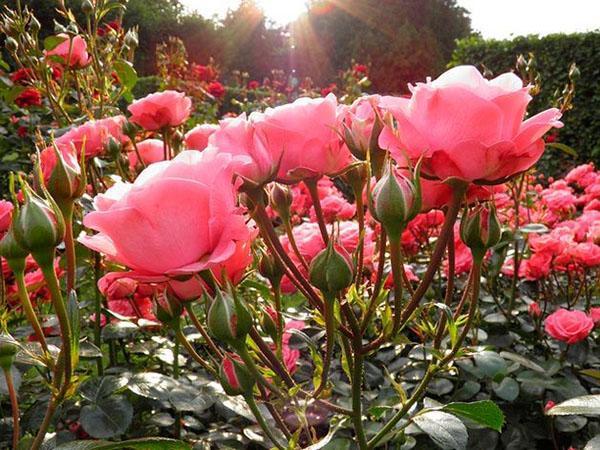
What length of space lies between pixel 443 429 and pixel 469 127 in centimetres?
43

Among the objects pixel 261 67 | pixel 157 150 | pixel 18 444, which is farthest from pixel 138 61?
pixel 18 444

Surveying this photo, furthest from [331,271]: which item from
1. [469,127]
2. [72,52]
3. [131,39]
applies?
[131,39]

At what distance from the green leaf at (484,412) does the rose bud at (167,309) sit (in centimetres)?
35

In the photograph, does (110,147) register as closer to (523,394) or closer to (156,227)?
(156,227)

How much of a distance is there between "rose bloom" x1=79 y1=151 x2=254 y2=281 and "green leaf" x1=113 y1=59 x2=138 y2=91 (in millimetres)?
1459

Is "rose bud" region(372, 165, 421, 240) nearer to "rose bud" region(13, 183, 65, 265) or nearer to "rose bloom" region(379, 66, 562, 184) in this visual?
"rose bloom" region(379, 66, 562, 184)

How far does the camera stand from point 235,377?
25.3 inches

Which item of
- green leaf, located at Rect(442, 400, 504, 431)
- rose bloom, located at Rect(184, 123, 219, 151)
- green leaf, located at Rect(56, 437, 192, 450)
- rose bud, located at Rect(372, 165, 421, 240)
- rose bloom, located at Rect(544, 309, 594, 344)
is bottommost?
rose bloom, located at Rect(544, 309, 594, 344)

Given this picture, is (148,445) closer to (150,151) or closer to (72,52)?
(150,151)

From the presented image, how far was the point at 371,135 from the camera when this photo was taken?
2.33 feet

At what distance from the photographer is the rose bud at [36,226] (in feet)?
1.84

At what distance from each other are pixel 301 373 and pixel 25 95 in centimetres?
221

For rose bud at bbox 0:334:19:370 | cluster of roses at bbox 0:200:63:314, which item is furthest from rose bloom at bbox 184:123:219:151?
rose bud at bbox 0:334:19:370

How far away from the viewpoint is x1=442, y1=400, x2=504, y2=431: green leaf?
706 millimetres
